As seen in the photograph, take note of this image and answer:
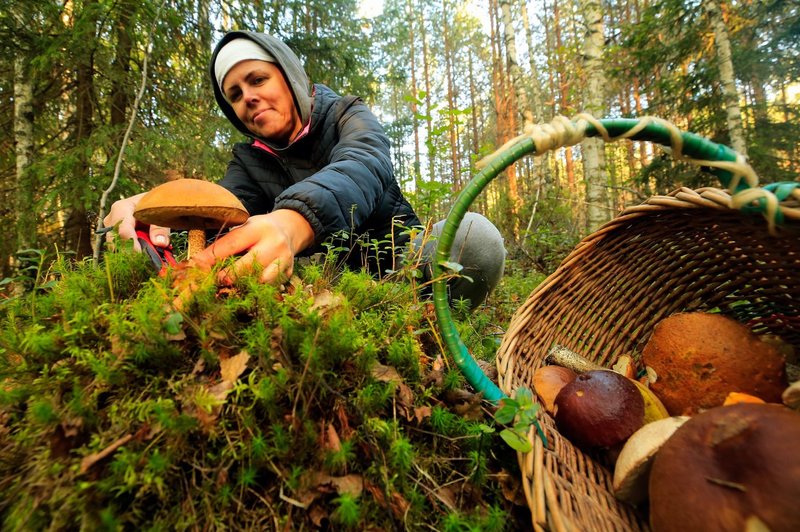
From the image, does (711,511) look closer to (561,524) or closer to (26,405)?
(561,524)

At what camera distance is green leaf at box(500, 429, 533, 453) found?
0.93m

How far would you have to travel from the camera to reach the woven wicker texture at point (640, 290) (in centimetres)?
114

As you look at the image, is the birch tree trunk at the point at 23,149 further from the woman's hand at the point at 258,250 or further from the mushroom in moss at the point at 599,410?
the mushroom in moss at the point at 599,410

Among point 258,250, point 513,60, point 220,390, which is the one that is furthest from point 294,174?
point 513,60

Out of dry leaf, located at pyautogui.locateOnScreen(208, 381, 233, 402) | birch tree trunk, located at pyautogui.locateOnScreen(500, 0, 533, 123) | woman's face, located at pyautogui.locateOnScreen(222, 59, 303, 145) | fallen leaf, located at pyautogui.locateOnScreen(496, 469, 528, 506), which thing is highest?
birch tree trunk, located at pyautogui.locateOnScreen(500, 0, 533, 123)

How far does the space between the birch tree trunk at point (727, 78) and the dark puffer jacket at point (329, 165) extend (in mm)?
6015

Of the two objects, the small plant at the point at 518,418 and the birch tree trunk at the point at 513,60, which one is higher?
the birch tree trunk at the point at 513,60

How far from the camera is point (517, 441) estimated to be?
942mm

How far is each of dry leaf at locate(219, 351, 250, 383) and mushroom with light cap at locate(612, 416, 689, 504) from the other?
3.48 feet

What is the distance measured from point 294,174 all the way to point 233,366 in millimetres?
2316

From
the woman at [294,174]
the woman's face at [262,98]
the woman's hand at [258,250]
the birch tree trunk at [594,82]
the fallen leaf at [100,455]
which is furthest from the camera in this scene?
the birch tree trunk at [594,82]

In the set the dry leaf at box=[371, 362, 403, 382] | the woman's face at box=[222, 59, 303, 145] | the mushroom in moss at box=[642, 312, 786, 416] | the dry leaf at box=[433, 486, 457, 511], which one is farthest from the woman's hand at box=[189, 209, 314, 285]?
the woman's face at box=[222, 59, 303, 145]

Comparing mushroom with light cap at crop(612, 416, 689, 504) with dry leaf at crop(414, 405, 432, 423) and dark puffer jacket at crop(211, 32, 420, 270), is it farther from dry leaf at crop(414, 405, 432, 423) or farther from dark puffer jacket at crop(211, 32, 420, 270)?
dark puffer jacket at crop(211, 32, 420, 270)

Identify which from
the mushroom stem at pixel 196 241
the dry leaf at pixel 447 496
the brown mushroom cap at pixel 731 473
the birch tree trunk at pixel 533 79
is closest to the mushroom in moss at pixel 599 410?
the brown mushroom cap at pixel 731 473
